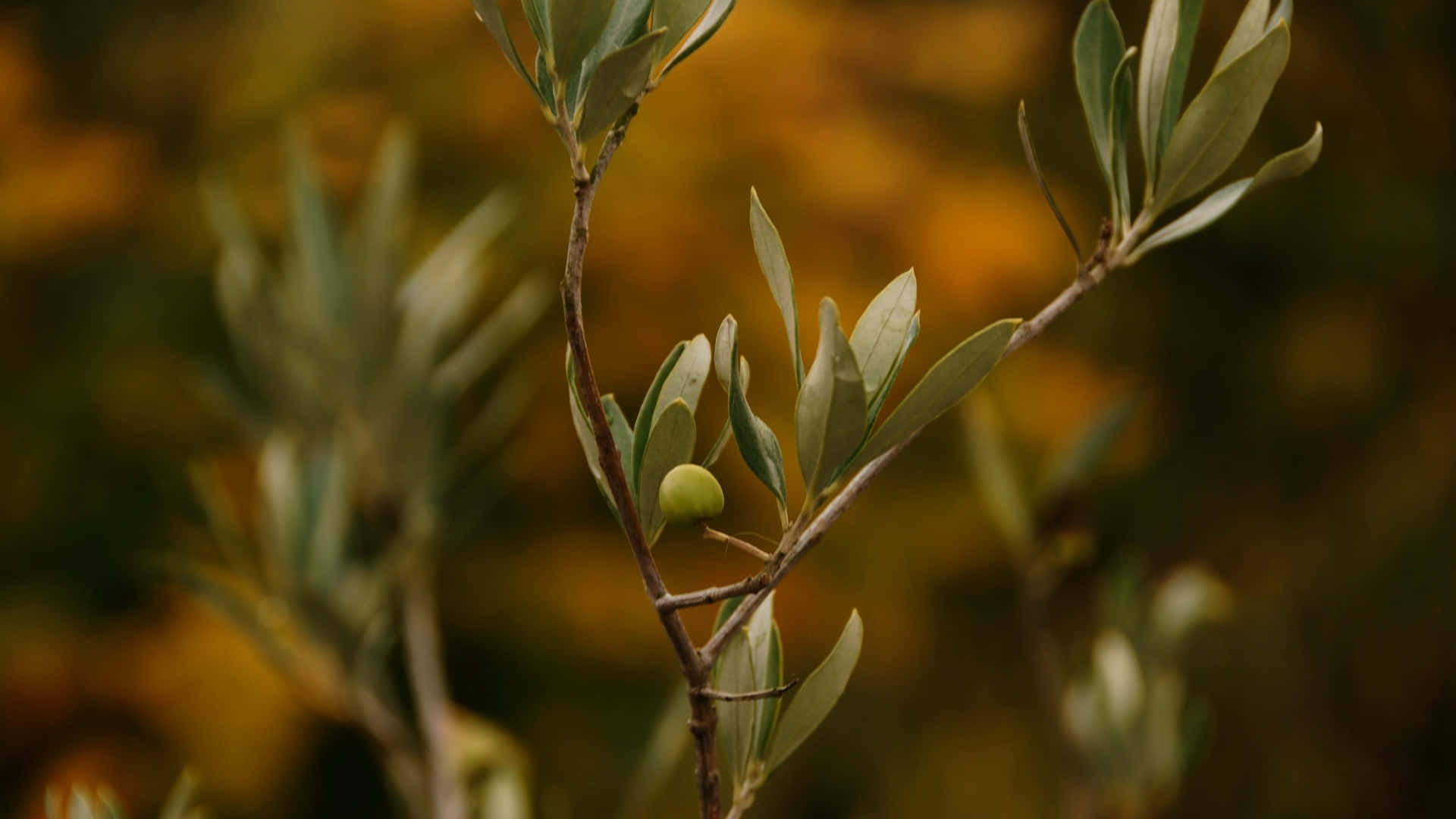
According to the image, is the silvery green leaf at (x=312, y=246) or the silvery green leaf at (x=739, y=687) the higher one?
the silvery green leaf at (x=312, y=246)

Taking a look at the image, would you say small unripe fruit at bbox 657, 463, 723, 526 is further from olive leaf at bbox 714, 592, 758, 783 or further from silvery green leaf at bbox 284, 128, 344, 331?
silvery green leaf at bbox 284, 128, 344, 331

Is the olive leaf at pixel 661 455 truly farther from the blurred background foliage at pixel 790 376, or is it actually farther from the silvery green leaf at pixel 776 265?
the blurred background foliage at pixel 790 376

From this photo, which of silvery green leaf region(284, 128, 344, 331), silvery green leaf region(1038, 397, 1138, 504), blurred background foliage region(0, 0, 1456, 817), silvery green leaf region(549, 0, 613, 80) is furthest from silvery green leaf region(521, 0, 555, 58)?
blurred background foliage region(0, 0, 1456, 817)

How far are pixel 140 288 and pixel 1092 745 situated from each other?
1.69 meters

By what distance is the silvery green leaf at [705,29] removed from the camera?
237mm

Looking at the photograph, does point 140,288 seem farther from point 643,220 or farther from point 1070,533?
point 1070,533

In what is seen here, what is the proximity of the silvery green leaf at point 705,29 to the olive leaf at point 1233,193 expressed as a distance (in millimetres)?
108

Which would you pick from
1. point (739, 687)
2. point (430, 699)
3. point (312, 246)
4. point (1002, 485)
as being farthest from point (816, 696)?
point (312, 246)

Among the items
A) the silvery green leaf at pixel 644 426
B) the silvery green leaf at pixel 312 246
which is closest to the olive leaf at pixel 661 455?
the silvery green leaf at pixel 644 426

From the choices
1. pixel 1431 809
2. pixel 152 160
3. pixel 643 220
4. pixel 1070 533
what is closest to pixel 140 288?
pixel 152 160

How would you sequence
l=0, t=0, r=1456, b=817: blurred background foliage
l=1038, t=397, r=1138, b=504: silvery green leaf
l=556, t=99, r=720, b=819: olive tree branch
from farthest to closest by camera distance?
l=0, t=0, r=1456, b=817: blurred background foliage → l=1038, t=397, r=1138, b=504: silvery green leaf → l=556, t=99, r=720, b=819: olive tree branch

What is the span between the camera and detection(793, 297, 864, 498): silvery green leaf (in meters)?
0.20

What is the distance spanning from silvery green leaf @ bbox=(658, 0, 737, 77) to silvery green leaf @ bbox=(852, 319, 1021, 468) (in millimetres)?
88

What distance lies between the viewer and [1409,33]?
6.72ft
